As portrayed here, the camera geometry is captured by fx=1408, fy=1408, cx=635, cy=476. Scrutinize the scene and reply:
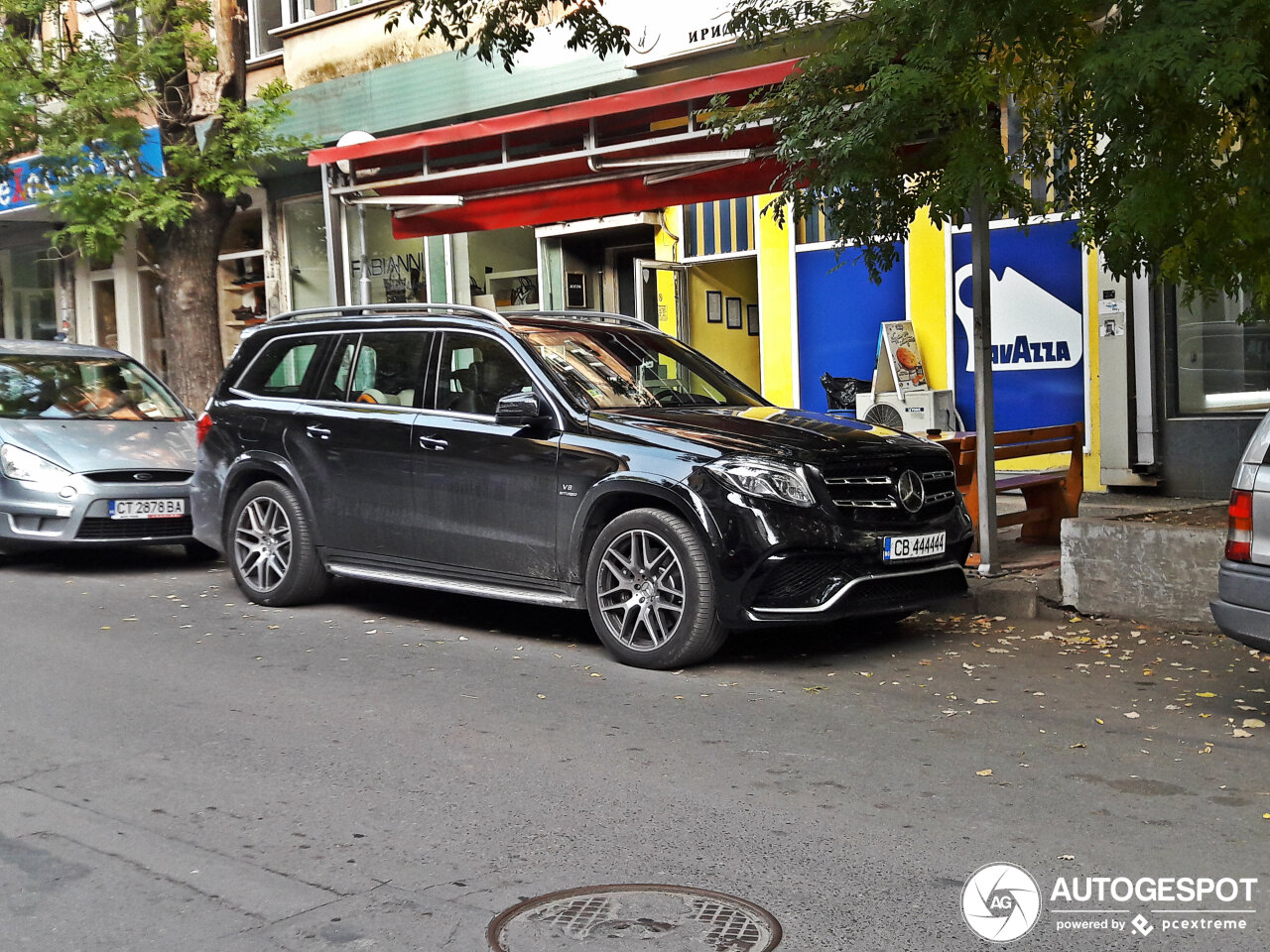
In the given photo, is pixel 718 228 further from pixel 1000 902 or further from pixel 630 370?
pixel 1000 902

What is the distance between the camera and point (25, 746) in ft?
19.2

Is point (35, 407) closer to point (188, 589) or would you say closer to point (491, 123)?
point (188, 589)

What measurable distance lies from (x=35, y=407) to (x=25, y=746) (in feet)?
21.5

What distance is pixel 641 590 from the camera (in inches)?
288

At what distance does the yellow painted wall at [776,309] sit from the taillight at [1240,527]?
Result: 31.6 ft

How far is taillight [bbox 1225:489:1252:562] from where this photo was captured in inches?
226

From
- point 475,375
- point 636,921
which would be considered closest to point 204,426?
point 475,375

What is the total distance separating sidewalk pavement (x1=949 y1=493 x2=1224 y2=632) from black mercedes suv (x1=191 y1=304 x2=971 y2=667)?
826mm

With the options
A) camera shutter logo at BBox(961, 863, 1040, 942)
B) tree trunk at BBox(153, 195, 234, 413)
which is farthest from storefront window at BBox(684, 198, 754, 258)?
camera shutter logo at BBox(961, 863, 1040, 942)

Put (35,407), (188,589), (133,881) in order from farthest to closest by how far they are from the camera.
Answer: (35,407), (188,589), (133,881)

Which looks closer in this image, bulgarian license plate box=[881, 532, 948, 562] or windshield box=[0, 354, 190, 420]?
bulgarian license plate box=[881, 532, 948, 562]

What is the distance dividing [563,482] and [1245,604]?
11.5ft

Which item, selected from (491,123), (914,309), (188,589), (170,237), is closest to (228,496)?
(188,589)

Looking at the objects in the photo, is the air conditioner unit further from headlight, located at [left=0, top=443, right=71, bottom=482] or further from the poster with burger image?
headlight, located at [left=0, top=443, right=71, bottom=482]
